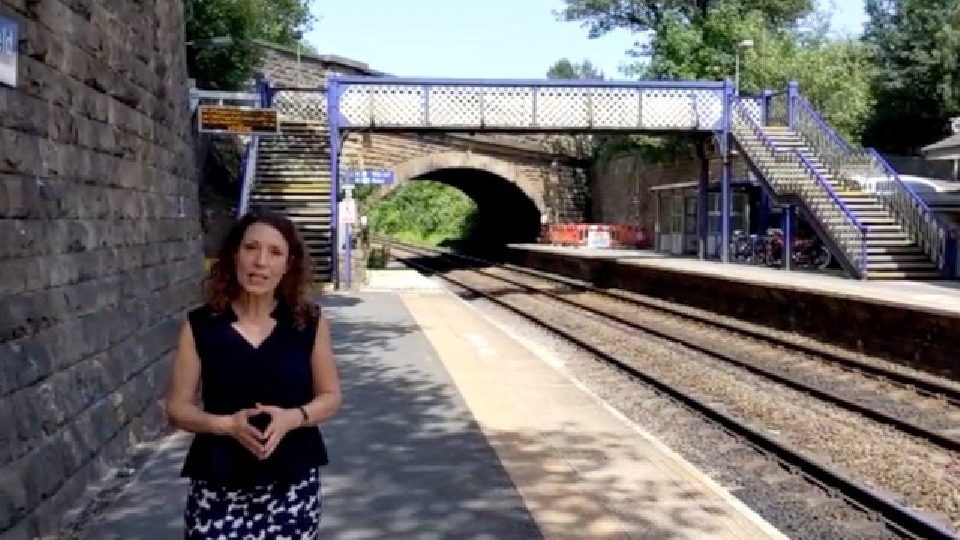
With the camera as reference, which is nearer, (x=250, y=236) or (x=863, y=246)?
(x=250, y=236)

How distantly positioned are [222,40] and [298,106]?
2952mm

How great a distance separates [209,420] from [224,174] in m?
25.0

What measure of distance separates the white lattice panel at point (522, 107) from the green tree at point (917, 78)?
2303 cm

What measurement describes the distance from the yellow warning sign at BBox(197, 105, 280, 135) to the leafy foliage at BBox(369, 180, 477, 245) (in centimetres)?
4580

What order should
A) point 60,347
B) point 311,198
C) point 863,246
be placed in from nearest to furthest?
point 60,347 < point 863,246 < point 311,198

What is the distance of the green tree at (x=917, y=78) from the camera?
45.1 m

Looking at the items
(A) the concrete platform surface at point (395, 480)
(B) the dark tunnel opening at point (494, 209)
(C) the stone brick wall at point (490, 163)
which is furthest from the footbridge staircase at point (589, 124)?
(A) the concrete platform surface at point (395, 480)

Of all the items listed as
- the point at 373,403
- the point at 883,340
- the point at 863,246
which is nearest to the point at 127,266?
the point at 373,403

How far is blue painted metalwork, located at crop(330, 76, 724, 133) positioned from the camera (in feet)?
83.3

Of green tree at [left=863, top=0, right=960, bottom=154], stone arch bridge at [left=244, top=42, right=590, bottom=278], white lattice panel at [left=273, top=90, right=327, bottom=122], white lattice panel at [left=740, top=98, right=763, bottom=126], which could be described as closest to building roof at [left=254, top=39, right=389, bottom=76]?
stone arch bridge at [left=244, top=42, right=590, bottom=278]

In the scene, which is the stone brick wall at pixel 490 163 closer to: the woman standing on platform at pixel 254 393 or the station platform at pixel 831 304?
the station platform at pixel 831 304

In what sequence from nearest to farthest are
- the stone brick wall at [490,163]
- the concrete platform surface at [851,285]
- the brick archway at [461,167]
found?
the concrete platform surface at [851,285]
the stone brick wall at [490,163]
the brick archway at [461,167]

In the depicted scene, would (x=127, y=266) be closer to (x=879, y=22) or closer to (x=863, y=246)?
(x=863, y=246)

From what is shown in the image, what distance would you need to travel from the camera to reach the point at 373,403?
9359mm
